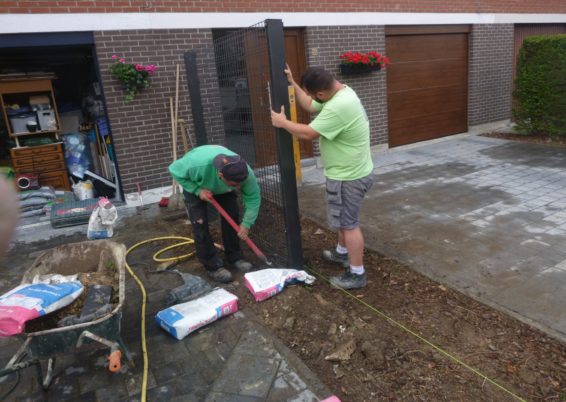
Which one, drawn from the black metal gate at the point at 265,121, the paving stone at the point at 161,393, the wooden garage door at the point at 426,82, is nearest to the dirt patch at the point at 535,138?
the wooden garage door at the point at 426,82

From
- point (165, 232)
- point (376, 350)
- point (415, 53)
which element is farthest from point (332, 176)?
point (415, 53)

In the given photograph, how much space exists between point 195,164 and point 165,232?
1.99m

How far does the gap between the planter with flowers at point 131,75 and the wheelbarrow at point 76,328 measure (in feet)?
11.1

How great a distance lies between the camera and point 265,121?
12.7 ft

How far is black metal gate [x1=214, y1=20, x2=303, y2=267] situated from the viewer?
3.42m

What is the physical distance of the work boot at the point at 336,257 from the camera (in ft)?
13.4

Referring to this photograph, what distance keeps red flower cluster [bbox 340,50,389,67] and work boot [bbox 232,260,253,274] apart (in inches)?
203

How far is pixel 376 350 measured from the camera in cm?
282

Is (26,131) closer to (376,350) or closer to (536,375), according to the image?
(376,350)

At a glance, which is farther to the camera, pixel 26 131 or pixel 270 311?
pixel 26 131

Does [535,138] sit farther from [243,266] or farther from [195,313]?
[195,313]

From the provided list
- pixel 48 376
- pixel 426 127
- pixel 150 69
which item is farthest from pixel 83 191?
pixel 426 127

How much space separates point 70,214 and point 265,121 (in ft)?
11.3

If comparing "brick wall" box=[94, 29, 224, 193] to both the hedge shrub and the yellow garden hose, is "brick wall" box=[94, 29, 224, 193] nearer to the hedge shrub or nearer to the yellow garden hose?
the yellow garden hose
